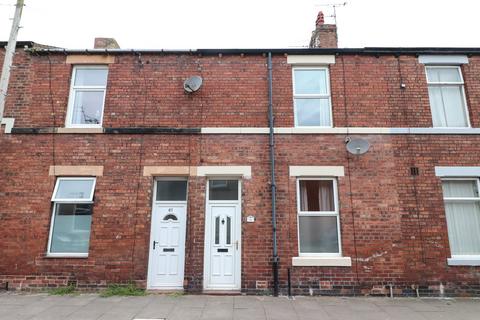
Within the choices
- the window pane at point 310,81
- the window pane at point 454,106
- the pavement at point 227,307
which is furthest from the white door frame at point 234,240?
the window pane at point 454,106

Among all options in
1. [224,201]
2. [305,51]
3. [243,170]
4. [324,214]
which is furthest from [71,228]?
[305,51]

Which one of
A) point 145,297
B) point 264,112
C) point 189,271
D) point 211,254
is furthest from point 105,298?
point 264,112

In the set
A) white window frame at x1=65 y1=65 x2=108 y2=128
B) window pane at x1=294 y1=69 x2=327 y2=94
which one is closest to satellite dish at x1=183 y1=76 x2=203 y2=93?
white window frame at x1=65 y1=65 x2=108 y2=128

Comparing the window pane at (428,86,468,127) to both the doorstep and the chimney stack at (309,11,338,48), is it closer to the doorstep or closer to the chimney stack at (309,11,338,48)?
the chimney stack at (309,11,338,48)

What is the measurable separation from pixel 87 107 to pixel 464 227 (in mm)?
9960

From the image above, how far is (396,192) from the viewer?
764cm

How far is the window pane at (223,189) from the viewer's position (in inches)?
310

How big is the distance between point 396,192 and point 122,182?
6.68m

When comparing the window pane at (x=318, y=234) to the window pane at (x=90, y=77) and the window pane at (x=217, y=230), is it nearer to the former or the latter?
the window pane at (x=217, y=230)

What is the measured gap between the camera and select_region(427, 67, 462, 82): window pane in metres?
8.47

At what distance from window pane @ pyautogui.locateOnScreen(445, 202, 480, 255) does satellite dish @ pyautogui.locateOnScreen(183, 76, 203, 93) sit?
682 centimetres

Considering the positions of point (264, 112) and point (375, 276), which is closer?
point (375, 276)

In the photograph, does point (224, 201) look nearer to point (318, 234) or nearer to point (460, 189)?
point (318, 234)

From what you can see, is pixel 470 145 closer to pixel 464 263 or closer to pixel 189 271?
pixel 464 263
